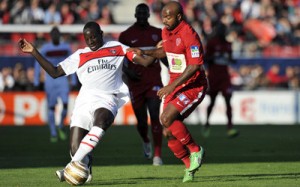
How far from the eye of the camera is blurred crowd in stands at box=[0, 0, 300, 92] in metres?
28.5

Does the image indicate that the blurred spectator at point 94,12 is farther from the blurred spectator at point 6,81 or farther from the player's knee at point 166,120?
the player's knee at point 166,120

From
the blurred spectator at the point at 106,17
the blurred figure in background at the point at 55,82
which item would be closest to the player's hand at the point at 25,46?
the blurred figure in background at the point at 55,82

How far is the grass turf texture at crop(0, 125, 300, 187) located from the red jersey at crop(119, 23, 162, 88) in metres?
1.41

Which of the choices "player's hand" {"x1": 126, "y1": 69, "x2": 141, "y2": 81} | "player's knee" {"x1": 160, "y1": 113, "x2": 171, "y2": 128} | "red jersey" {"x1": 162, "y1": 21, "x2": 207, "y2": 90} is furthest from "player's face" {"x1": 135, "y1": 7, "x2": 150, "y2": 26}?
"player's knee" {"x1": 160, "y1": 113, "x2": 171, "y2": 128}

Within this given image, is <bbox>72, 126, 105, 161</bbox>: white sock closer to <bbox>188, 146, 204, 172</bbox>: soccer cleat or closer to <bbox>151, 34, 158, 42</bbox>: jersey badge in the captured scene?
<bbox>188, 146, 204, 172</bbox>: soccer cleat

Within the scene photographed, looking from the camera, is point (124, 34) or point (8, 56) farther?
point (8, 56)

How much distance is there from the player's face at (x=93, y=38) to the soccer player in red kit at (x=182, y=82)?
54 cm

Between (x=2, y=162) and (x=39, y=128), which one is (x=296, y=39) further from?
(x=2, y=162)

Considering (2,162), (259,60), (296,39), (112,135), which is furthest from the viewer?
(296,39)

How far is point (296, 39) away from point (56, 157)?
1891 cm

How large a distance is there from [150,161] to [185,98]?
3836 mm

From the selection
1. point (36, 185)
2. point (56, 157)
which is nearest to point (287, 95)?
point (56, 157)

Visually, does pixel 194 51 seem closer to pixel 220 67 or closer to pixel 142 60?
pixel 142 60

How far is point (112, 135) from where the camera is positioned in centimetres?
2216
